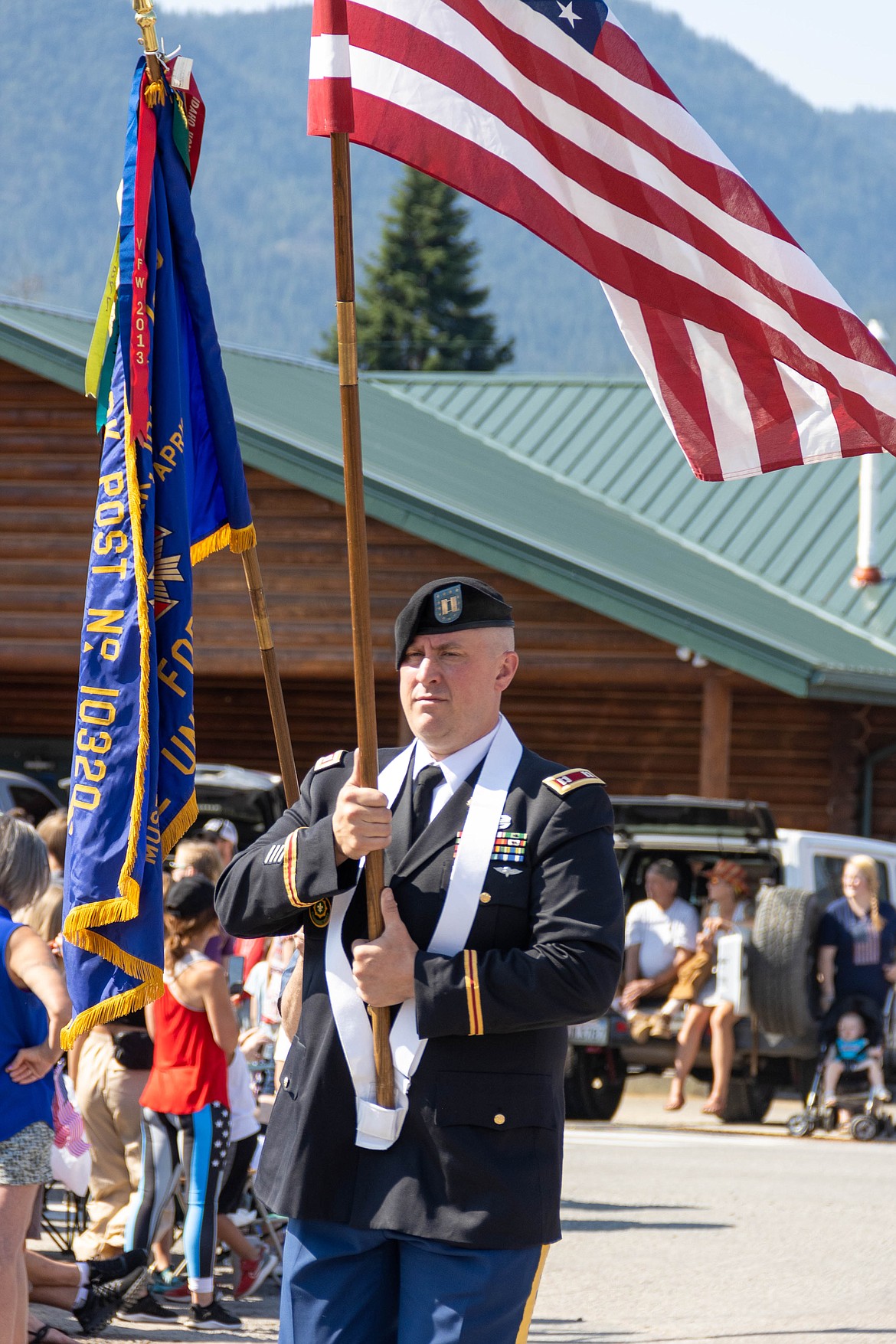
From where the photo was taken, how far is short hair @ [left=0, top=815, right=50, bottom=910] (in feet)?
17.9

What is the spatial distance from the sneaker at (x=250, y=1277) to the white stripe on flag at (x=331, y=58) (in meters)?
4.99

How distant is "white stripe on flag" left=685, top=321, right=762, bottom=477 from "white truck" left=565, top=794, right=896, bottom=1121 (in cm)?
808

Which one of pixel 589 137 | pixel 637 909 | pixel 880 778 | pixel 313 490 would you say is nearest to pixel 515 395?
pixel 880 778

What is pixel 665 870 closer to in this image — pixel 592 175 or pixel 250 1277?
pixel 250 1277

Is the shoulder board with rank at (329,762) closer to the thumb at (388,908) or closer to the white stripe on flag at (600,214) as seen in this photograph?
the thumb at (388,908)

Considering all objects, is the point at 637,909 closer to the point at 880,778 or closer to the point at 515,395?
the point at 880,778

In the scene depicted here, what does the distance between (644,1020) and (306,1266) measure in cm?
983

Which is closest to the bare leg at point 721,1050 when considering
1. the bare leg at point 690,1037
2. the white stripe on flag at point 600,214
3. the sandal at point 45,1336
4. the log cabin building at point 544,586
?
the bare leg at point 690,1037

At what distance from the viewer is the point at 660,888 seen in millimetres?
13648

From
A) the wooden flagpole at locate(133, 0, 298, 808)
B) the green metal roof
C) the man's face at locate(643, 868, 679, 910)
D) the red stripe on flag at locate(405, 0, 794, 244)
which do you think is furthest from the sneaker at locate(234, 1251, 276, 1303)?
the green metal roof

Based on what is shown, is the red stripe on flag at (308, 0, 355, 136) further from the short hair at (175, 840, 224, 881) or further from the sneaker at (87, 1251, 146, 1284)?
the short hair at (175, 840, 224, 881)

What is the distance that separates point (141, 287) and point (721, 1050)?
963 cm

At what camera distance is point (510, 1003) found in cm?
354

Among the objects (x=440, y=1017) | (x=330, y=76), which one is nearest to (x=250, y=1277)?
(x=440, y=1017)
